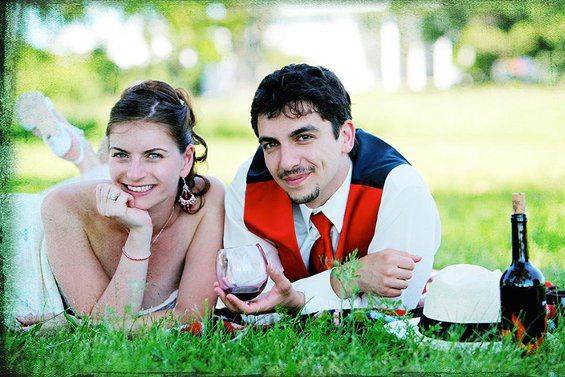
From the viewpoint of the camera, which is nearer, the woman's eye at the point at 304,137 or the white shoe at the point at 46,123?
the woman's eye at the point at 304,137

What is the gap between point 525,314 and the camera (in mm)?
2949

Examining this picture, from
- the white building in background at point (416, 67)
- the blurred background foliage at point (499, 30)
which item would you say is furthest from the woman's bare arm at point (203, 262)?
the white building in background at point (416, 67)

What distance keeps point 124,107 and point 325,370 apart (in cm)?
170

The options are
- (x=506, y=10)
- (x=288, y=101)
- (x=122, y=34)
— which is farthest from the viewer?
(x=506, y=10)

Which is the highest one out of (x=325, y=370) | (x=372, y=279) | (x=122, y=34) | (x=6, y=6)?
(x=122, y=34)

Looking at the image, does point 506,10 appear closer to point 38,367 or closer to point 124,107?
point 124,107

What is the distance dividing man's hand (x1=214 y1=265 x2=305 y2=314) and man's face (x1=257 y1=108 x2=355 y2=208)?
0.50m

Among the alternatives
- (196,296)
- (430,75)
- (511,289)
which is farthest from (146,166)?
(430,75)

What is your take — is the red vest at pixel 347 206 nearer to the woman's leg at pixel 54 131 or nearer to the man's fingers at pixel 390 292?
the man's fingers at pixel 390 292

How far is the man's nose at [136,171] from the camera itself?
3.59 m

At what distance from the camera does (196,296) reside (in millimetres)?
3717

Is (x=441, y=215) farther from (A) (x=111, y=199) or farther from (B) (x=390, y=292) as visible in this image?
(A) (x=111, y=199)

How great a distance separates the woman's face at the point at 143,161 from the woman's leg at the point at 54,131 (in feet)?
5.94

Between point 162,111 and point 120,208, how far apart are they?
1.82 ft
